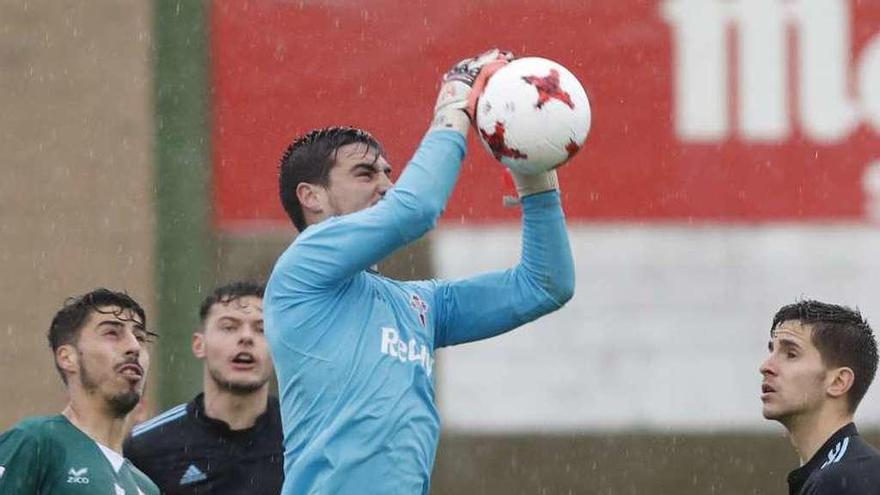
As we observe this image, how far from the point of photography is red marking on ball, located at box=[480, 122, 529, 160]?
4.89 metres

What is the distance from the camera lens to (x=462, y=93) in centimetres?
496

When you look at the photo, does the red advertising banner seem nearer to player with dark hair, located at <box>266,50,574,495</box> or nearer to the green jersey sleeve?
the green jersey sleeve

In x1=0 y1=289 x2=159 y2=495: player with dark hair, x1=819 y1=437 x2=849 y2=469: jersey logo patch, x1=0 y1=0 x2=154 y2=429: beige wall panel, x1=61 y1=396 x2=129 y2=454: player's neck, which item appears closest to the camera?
x1=819 y1=437 x2=849 y2=469: jersey logo patch

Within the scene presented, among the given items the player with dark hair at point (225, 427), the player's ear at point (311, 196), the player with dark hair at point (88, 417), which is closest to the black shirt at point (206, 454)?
the player with dark hair at point (225, 427)

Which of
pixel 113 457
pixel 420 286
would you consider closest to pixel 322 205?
pixel 420 286

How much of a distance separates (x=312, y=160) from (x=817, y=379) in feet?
5.77

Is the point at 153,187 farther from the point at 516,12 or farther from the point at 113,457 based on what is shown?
the point at 113,457

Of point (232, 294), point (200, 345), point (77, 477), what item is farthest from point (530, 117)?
point (200, 345)

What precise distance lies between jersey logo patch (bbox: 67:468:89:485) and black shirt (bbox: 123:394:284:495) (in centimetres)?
127

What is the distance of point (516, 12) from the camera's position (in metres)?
10.5

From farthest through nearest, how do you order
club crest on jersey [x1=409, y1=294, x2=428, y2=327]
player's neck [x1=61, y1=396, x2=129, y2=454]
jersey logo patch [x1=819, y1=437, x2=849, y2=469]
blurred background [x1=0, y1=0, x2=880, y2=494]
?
blurred background [x1=0, y1=0, x2=880, y2=494] < player's neck [x1=61, y1=396, x2=129, y2=454] < jersey logo patch [x1=819, y1=437, x2=849, y2=469] < club crest on jersey [x1=409, y1=294, x2=428, y2=327]

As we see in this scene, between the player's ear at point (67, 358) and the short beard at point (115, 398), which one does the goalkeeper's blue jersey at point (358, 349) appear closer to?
the short beard at point (115, 398)

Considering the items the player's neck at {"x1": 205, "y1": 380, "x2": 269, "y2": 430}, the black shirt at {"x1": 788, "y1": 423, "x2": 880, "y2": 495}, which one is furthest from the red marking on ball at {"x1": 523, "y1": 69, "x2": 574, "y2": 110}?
the player's neck at {"x1": 205, "y1": 380, "x2": 269, "y2": 430}

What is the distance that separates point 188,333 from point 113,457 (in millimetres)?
4677
